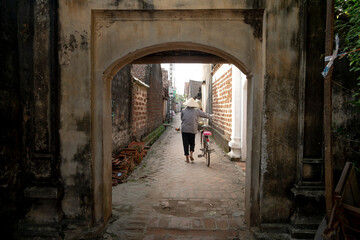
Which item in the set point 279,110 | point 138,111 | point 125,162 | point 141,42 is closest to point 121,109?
point 125,162

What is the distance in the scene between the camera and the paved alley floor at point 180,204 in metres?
3.20

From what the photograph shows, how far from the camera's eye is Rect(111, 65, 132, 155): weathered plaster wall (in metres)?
6.03

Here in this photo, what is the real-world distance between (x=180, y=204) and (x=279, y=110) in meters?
2.50

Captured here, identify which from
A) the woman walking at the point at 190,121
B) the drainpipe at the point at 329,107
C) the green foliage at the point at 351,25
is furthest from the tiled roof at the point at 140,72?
the drainpipe at the point at 329,107

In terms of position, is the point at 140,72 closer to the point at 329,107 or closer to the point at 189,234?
the point at 189,234

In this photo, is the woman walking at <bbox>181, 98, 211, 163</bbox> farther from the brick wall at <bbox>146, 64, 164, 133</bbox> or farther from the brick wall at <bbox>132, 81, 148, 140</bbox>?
the brick wall at <bbox>146, 64, 164, 133</bbox>

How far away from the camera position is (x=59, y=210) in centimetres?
305

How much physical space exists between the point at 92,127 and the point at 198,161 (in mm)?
4912

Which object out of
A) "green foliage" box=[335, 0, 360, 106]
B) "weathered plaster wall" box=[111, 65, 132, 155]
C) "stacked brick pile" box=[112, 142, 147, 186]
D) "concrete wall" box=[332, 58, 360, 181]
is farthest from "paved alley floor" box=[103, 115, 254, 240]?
"green foliage" box=[335, 0, 360, 106]

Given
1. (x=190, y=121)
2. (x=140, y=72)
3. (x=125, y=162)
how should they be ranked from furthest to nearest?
(x=140, y=72) < (x=190, y=121) < (x=125, y=162)

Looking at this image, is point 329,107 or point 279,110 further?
point 279,110

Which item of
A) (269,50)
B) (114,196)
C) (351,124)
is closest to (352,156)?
(351,124)

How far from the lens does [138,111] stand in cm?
882

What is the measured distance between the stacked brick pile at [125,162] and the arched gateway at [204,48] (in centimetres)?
209
